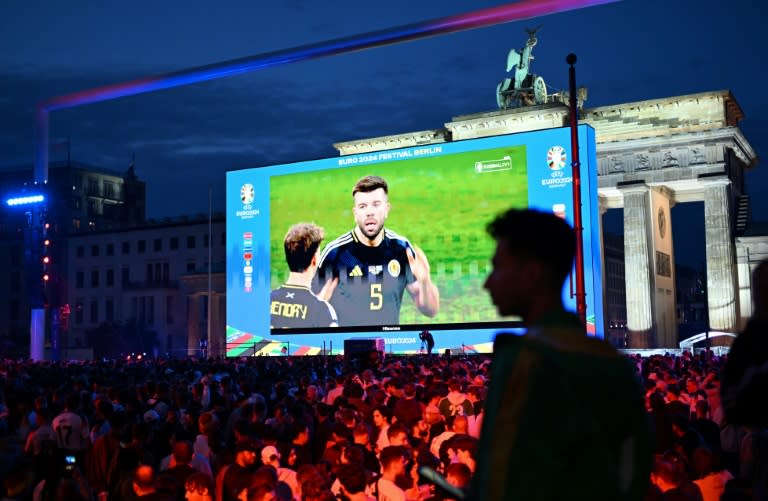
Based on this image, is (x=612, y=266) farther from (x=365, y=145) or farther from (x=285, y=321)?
(x=285, y=321)

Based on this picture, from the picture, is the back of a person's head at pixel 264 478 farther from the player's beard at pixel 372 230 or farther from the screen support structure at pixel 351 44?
the player's beard at pixel 372 230

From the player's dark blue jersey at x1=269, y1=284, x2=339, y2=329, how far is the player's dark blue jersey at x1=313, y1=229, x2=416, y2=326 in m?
0.60

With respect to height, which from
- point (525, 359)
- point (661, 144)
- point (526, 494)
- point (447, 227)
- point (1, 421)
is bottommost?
point (1, 421)

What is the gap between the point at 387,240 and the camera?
155 ft

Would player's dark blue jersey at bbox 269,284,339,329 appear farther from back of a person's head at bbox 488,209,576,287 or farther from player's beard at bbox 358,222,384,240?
back of a person's head at bbox 488,209,576,287

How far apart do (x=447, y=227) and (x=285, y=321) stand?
1030 centimetres

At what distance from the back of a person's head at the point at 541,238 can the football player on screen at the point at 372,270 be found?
42.4 metres

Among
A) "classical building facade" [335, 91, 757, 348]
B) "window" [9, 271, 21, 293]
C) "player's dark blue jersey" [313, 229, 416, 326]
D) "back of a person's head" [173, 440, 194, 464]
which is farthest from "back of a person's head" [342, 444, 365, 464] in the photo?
"window" [9, 271, 21, 293]

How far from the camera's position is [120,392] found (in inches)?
625

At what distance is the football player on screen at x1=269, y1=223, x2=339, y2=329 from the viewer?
4800 cm

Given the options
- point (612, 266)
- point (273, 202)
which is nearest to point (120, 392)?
point (273, 202)

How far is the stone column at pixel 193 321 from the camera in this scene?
7825 cm

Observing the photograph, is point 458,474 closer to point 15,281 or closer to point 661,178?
point 661,178

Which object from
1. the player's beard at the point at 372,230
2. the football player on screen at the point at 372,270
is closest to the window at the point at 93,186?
the football player on screen at the point at 372,270
